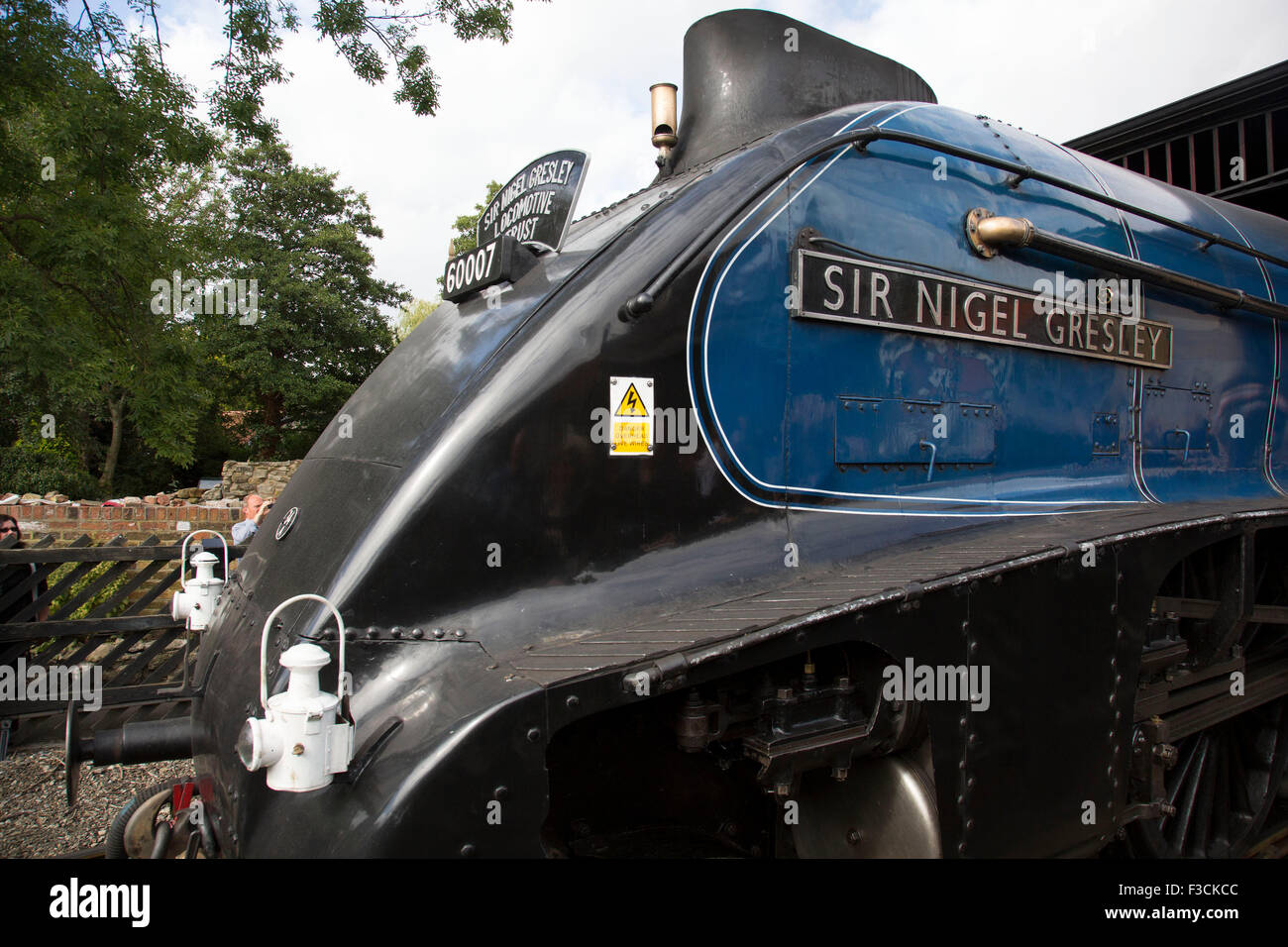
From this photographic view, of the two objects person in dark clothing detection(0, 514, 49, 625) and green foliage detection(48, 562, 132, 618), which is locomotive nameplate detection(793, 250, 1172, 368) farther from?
person in dark clothing detection(0, 514, 49, 625)

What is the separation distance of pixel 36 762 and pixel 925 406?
5.63 m

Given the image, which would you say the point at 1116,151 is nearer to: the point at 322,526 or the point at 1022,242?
the point at 1022,242

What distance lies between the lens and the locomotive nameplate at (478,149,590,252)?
8.23ft

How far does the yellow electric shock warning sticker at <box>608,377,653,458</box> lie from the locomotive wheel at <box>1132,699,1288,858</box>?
2.64 meters

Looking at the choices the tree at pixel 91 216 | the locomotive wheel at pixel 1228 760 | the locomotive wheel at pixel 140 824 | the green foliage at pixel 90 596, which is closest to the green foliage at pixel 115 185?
the tree at pixel 91 216

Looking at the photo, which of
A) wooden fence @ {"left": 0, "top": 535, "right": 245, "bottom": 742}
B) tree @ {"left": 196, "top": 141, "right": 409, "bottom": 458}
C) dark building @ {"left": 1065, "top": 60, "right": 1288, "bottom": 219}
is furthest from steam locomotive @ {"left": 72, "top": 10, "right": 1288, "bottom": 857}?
tree @ {"left": 196, "top": 141, "right": 409, "bottom": 458}

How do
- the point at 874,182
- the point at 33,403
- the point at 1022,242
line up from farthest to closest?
the point at 33,403 → the point at 1022,242 → the point at 874,182

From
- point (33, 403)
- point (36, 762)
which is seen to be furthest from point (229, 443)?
point (36, 762)

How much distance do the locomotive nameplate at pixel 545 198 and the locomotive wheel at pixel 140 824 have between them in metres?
2.13

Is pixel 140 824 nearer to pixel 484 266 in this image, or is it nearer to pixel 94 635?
pixel 484 266

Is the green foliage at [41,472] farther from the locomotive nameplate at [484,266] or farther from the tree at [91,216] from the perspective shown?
the locomotive nameplate at [484,266]

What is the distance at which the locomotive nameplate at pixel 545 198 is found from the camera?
2508 mm

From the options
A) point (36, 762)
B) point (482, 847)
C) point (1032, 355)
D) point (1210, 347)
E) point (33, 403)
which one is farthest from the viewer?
point (33, 403)

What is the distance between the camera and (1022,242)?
9.61 feet
